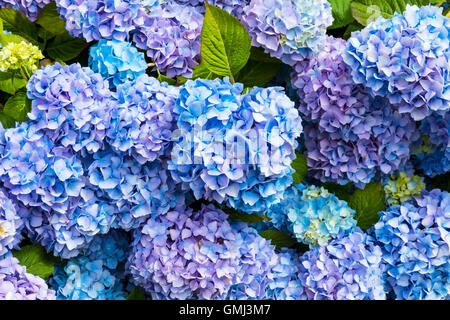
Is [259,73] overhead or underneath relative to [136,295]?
overhead

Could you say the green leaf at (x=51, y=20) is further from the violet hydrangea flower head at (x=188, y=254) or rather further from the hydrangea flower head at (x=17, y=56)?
the violet hydrangea flower head at (x=188, y=254)

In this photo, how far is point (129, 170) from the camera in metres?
1.36

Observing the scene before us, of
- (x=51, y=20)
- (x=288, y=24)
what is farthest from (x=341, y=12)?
(x=51, y=20)

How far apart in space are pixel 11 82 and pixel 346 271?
92cm

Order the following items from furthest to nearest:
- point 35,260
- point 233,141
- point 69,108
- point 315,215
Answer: point 315,215 < point 35,260 < point 69,108 < point 233,141

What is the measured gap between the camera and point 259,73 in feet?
5.16

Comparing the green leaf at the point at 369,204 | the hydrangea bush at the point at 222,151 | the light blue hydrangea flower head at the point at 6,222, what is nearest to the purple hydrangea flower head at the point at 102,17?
the hydrangea bush at the point at 222,151

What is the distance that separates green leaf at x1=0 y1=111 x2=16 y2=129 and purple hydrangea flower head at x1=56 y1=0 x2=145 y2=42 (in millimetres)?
256

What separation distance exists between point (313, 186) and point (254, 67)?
1.12ft

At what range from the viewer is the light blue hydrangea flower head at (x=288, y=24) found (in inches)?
55.4

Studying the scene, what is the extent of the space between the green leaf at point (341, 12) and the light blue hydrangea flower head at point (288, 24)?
0.49 ft

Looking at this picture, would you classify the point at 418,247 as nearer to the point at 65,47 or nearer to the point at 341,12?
the point at 341,12

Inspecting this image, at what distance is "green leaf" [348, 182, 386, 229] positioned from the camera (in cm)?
159
